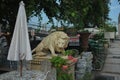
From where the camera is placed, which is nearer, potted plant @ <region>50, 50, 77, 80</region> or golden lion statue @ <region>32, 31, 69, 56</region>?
potted plant @ <region>50, 50, 77, 80</region>

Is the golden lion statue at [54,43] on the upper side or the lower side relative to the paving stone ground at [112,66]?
upper

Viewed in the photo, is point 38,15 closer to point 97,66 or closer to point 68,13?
point 68,13

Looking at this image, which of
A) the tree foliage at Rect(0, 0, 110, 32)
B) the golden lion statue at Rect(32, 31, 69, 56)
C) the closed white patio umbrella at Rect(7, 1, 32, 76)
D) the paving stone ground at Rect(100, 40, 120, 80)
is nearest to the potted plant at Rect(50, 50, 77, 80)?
the golden lion statue at Rect(32, 31, 69, 56)

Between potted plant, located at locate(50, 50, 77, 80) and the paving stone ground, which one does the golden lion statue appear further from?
the paving stone ground

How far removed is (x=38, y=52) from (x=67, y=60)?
927 millimetres

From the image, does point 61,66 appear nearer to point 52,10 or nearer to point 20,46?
point 20,46

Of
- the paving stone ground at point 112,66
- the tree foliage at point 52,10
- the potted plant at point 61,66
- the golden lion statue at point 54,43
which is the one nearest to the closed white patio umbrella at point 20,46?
the potted plant at point 61,66

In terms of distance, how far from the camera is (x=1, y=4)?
853 cm

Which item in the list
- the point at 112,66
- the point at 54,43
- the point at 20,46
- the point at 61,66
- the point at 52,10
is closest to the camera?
the point at 20,46

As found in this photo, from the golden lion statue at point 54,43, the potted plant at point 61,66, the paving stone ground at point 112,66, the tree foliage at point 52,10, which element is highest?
the tree foliage at point 52,10

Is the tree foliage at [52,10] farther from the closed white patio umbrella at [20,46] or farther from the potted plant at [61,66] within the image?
the closed white patio umbrella at [20,46]

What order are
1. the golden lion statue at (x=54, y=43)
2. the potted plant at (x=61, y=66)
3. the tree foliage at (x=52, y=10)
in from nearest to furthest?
1. the potted plant at (x=61, y=66)
2. the golden lion statue at (x=54, y=43)
3. the tree foliage at (x=52, y=10)

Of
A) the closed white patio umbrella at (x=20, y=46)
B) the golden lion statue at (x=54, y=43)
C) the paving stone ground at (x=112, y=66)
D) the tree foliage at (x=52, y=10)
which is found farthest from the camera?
the paving stone ground at (x=112, y=66)

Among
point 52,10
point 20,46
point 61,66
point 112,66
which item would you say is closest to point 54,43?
point 61,66
